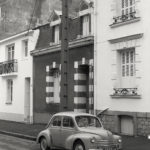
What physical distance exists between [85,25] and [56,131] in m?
10.4

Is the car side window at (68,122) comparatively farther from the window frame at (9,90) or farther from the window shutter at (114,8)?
the window frame at (9,90)

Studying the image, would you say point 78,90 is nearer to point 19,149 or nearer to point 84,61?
point 84,61

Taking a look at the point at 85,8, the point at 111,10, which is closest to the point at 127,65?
the point at 111,10

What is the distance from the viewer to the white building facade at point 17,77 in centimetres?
2891

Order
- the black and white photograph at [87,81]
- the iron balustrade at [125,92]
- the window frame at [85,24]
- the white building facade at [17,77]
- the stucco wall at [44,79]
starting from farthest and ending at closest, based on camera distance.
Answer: the white building facade at [17,77]
the stucco wall at [44,79]
the window frame at [85,24]
the iron balustrade at [125,92]
the black and white photograph at [87,81]

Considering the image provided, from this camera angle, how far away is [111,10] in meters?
20.7

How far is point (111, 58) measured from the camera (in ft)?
67.4

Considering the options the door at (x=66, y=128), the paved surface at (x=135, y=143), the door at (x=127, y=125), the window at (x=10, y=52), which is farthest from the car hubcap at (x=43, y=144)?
the window at (x=10, y=52)

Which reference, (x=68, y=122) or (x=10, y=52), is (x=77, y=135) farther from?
(x=10, y=52)

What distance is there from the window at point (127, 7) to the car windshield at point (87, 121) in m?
7.33

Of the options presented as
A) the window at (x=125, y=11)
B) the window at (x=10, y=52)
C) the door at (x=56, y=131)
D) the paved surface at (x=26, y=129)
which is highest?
the window at (x=125, y=11)

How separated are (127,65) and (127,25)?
2006 mm

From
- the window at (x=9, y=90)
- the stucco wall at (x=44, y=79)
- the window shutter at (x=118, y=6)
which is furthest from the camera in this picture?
the window at (x=9, y=90)

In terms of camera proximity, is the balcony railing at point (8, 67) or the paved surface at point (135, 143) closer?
the paved surface at point (135, 143)
